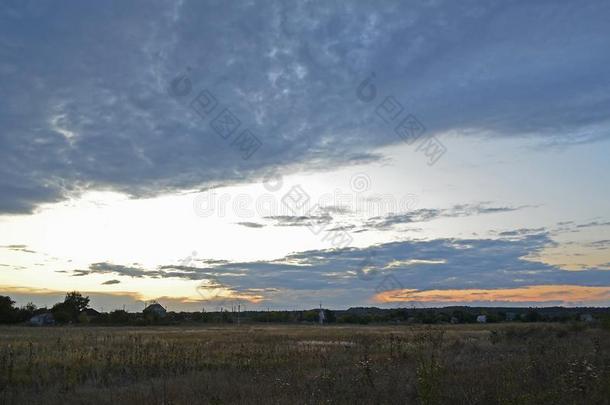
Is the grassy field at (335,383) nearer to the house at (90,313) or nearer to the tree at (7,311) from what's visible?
the tree at (7,311)

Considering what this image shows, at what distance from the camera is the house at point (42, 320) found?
9841cm

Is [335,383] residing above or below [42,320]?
below

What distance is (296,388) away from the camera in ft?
36.9

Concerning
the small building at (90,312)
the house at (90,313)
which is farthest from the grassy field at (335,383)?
the small building at (90,312)

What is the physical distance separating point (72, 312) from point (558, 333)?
11248 cm

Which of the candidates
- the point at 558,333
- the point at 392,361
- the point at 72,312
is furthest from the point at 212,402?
the point at 72,312

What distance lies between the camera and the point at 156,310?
395 ft

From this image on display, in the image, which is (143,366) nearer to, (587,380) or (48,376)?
(48,376)

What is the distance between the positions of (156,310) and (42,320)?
988 inches

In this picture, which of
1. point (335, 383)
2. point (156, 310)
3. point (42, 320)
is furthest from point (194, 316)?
point (335, 383)

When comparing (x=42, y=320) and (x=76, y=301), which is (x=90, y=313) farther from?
(x=42, y=320)

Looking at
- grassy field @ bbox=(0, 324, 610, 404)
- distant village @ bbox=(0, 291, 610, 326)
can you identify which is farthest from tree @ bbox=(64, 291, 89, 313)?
grassy field @ bbox=(0, 324, 610, 404)

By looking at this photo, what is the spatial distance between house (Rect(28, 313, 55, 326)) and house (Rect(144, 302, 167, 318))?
60.6ft

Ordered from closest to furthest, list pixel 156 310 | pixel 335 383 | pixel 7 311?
pixel 335 383
pixel 7 311
pixel 156 310
